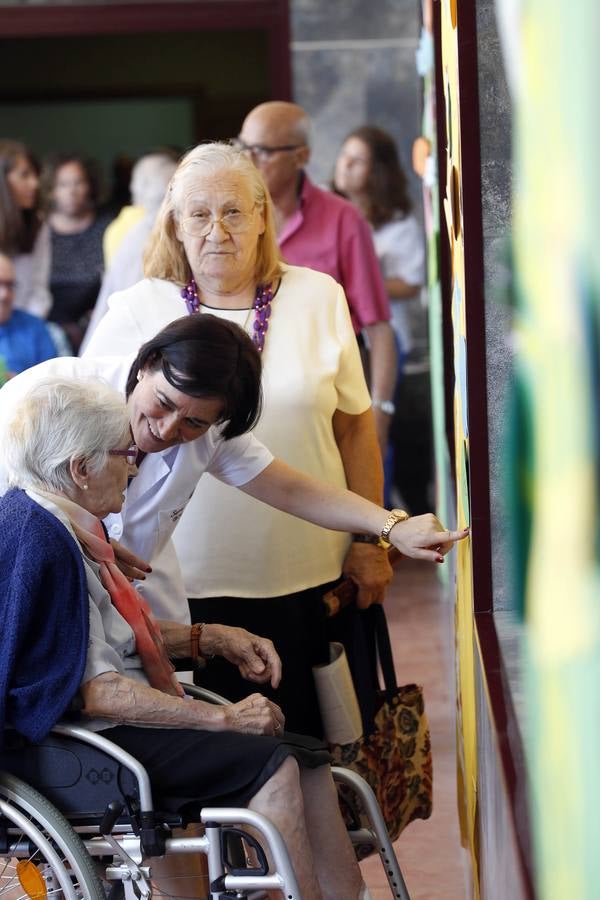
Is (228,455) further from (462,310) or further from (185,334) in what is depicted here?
(462,310)

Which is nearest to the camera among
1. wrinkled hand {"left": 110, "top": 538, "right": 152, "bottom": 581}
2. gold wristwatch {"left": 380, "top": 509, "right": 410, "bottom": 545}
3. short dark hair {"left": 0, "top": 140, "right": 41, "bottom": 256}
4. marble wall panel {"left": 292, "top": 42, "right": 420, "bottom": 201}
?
wrinkled hand {"left": 110, "top": 538, "right": 152, "bottom": 581}

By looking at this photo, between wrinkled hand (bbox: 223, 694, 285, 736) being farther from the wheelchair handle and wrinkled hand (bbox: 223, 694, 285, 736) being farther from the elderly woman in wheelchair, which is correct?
the wheelchair handle

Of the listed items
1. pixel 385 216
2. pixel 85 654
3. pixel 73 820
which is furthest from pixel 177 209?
pixel 385 216

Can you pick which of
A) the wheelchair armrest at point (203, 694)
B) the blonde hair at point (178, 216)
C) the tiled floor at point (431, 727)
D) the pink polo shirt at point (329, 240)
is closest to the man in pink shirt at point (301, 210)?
the pink polo shirt at point (329, 240)

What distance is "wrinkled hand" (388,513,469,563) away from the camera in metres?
2.67

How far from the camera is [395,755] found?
10.2 ft

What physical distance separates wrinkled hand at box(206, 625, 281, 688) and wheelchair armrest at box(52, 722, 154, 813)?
1.52 ft

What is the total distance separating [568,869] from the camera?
3.47ft

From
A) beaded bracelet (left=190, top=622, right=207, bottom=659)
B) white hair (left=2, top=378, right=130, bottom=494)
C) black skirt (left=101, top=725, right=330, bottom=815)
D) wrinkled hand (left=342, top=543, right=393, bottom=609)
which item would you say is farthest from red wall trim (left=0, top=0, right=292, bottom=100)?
black skirt (left=101, top=725, right=330, bottom=815)

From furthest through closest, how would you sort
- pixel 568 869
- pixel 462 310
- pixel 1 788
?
1. pixel 462 310
2. pixel 1 788
3. pixel 568 869

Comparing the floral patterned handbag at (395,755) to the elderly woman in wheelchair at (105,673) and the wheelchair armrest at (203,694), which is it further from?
the elderly woman in wheelchair at (105,673)

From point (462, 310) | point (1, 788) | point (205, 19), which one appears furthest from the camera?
point (205, 19)

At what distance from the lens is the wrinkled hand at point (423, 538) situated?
267 centimetres

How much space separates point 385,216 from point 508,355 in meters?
5.05
